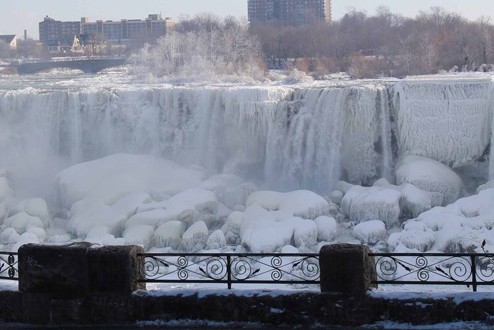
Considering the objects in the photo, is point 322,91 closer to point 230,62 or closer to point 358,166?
point 358,166

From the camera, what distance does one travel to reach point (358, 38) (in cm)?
5209

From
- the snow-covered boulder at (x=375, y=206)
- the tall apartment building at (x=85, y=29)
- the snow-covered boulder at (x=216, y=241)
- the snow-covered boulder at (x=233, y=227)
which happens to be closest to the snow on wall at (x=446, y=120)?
the snow-covered boulder at (x=375, y=206)

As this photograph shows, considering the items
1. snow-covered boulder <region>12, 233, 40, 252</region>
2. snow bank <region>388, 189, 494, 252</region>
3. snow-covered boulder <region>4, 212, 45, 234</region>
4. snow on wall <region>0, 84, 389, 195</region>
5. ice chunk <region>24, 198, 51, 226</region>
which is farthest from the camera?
snow on wall <region>0, 84, 389, 195</region>

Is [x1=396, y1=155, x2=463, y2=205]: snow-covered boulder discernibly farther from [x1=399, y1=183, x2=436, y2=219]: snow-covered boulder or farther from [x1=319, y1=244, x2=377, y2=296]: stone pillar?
[x1=319, y1=244, x2=377, y2=296]: stone pillar

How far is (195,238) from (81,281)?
32.9 feet

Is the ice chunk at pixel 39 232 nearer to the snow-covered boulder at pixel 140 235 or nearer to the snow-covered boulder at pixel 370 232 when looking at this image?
the snow-covered boulder at pixel 140 235

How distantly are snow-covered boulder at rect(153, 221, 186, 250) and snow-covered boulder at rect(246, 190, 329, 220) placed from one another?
1740mm

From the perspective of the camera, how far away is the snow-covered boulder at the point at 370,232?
54.1 ft

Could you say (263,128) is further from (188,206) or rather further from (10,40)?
(10,40)

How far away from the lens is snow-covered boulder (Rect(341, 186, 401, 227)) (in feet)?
57.0

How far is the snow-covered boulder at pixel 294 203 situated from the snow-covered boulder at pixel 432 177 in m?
1.89

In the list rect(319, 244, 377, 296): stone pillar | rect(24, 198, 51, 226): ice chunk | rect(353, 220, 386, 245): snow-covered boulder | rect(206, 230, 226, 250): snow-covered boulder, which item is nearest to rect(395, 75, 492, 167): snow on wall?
rect(353, 220, 386, 245): snow-covered boulder

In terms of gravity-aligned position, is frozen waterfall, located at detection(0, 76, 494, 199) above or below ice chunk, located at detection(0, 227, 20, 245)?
above

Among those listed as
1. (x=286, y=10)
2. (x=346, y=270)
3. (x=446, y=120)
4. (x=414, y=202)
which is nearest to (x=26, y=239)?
(x=414, y=202)
